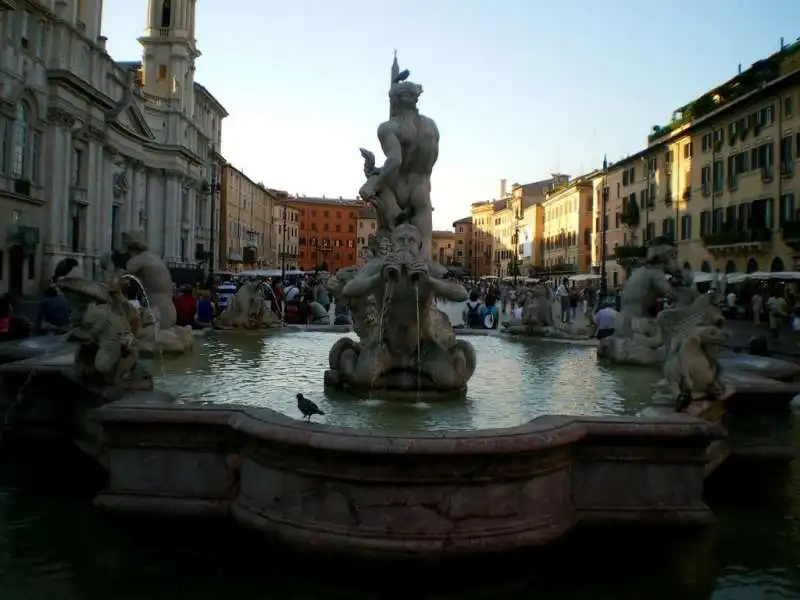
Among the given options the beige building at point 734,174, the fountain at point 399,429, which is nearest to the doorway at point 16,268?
the fountain at point 399,429

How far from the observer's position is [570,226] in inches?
3376

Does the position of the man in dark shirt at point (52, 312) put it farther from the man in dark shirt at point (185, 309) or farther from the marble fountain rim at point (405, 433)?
the marble fountain rim at point (405, 433)

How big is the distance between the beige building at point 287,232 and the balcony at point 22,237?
266ft

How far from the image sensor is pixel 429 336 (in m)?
6.79

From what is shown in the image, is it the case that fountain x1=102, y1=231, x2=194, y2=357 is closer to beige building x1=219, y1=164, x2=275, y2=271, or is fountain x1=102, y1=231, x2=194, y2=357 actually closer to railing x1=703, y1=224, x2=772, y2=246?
railing x1=703, y1=224, x2=772, y2=246

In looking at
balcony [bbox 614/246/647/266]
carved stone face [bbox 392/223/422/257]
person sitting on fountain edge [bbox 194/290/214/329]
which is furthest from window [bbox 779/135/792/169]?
carved stone face [bbox 392/223/422/257]

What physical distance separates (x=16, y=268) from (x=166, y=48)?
38615 millimetres

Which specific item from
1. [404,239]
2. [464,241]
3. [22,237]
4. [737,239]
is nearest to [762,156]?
[737,239]

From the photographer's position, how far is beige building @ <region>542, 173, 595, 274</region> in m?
80.8

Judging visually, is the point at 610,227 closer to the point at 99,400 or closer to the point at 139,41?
the point at 139,41

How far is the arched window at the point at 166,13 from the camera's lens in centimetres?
6769

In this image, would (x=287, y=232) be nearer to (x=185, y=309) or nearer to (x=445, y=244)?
(x=445, y=244)

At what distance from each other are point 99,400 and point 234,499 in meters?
1.55

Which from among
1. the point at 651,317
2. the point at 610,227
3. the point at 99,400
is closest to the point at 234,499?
the point at 99,400
